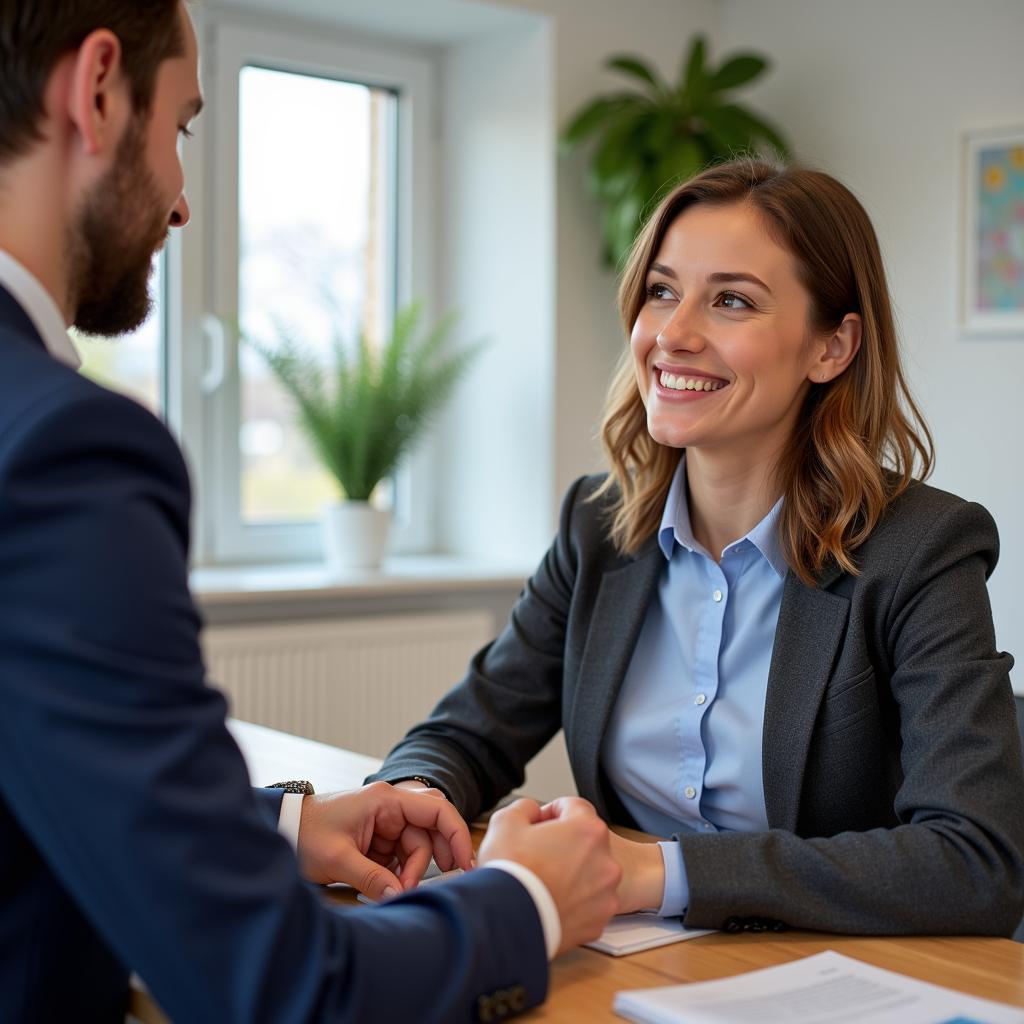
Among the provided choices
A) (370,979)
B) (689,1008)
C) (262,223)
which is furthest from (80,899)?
(262,223)

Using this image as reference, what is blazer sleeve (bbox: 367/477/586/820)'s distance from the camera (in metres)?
1.83

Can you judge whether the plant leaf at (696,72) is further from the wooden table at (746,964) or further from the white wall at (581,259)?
the wooden table at (746,964)

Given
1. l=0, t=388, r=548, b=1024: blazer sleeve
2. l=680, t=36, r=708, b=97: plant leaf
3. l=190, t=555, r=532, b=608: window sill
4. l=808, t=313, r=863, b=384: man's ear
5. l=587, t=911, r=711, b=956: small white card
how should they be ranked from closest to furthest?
l=0, t=388, r=548, b=1024: blazer sleeve, l=587, t=911, r=711, b=956: small white card, l=808, t=313, r=863, b=384: man's ear, l=190, t=555, r=532, b=608: window sill, l=680, t=36, r=708, b=97: plant leaf

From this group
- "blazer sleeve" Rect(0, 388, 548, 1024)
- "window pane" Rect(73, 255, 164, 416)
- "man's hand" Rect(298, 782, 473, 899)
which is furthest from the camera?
"window pane" Rect(73, 255, 164, 416)

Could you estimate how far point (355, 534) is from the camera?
12.1 feet

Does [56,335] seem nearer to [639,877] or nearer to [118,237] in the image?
[118,237]

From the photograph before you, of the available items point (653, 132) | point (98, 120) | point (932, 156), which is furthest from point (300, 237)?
point (98, 120)

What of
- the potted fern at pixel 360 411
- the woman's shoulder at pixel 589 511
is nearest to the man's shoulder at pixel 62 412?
the woman's shoulder at pixel 589 511

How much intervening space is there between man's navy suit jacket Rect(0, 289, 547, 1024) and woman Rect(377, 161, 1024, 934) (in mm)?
794

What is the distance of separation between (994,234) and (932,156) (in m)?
0.30

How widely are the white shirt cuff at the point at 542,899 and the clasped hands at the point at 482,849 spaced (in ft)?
Result: 0.08

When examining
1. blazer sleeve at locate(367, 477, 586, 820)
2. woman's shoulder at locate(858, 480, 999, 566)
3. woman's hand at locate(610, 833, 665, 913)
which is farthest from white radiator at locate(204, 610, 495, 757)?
woman's hand at locate(610, 833, 665, 913)

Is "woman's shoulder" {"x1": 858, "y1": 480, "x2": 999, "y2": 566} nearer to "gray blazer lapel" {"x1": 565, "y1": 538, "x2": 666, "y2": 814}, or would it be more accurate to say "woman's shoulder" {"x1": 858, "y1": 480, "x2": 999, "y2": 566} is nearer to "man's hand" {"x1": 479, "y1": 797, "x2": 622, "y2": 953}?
"gray blazer lapel" {"x1": 565, "y1": 538, "x2": 666, "y2": 814}

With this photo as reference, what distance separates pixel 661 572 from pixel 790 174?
1.88 ft
